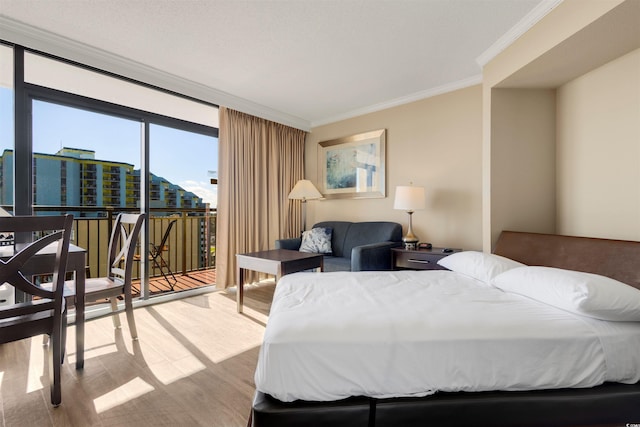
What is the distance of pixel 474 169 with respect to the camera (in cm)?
331

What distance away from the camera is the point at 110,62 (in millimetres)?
2848

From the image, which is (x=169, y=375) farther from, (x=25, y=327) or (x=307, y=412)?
(x=307, y=412)

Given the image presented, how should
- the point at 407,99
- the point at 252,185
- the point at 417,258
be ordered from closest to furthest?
1. the point at 417,258
2. the point at 407,99
3. the point at 252,185

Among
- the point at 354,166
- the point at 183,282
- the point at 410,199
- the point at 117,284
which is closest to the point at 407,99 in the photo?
the point at 354,166

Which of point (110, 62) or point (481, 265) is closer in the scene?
point (481, 265)

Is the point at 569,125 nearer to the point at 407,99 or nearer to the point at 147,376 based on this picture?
the point at 407,99

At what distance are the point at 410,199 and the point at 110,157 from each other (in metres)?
Result: 3.70

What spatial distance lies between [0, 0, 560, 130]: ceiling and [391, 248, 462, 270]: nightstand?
6.29 feet

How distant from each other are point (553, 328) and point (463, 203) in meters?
2.35

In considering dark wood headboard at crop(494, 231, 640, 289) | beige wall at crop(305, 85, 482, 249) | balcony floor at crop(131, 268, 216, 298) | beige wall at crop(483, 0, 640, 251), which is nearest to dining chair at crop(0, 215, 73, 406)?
balcony floor at crop(131, 268, 216, 298)

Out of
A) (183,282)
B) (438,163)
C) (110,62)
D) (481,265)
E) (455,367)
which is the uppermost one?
(110,62)

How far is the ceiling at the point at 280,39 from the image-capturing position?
7.08 ft

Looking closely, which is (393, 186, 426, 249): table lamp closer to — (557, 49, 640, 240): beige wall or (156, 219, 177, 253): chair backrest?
(557, 49, 640, 240): beige wall

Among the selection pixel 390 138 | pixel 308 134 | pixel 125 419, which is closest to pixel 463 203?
pixel 390 138
